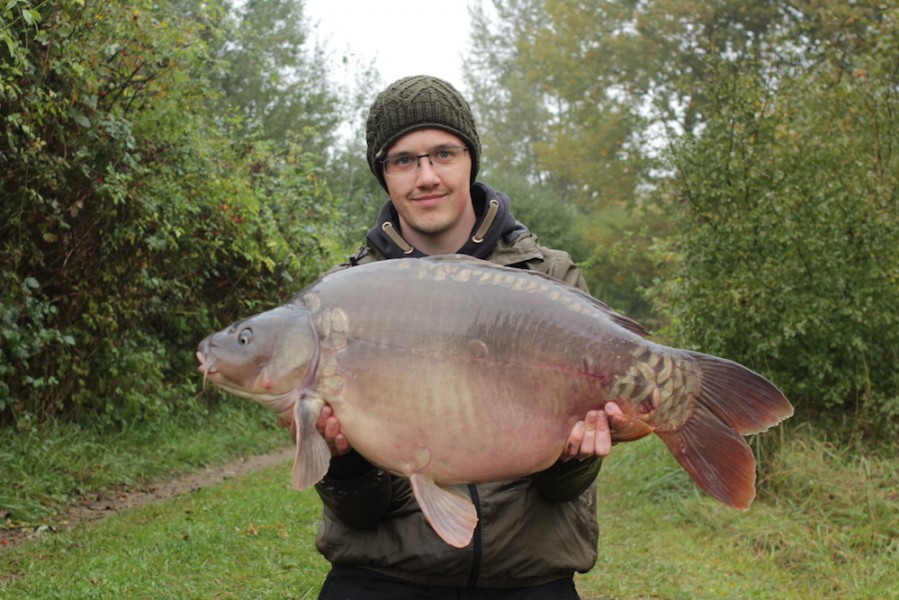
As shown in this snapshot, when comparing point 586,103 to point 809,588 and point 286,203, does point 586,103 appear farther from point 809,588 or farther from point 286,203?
point 809,588

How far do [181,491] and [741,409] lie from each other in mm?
5853

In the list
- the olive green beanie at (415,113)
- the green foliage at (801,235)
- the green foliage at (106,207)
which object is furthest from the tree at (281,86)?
the olive green beanie at (415,113)

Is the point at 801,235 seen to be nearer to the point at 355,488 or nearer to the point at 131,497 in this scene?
the point at 355,488

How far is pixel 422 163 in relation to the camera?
9.45 feet

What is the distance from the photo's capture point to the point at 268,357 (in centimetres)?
226

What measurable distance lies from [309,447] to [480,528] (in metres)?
0.66

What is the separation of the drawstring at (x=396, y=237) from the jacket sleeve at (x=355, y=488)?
70cm

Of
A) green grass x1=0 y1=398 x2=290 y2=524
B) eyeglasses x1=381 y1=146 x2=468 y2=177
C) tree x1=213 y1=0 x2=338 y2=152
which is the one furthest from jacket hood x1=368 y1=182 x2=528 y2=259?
tree x1=213 y1=0 x2=338 y2=152

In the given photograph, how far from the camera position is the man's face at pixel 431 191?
287 centimetres

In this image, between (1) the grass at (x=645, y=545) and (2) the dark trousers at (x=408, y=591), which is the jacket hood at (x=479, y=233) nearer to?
(2) the dark trousers at (x=408, y=591)

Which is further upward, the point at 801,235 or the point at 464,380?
the point at 464,380

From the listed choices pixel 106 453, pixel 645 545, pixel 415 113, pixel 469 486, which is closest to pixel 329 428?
pixel 469 486

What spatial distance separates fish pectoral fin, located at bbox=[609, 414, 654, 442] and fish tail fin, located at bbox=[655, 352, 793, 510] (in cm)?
4

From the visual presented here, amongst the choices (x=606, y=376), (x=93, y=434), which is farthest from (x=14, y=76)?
(x=606, y=376)
